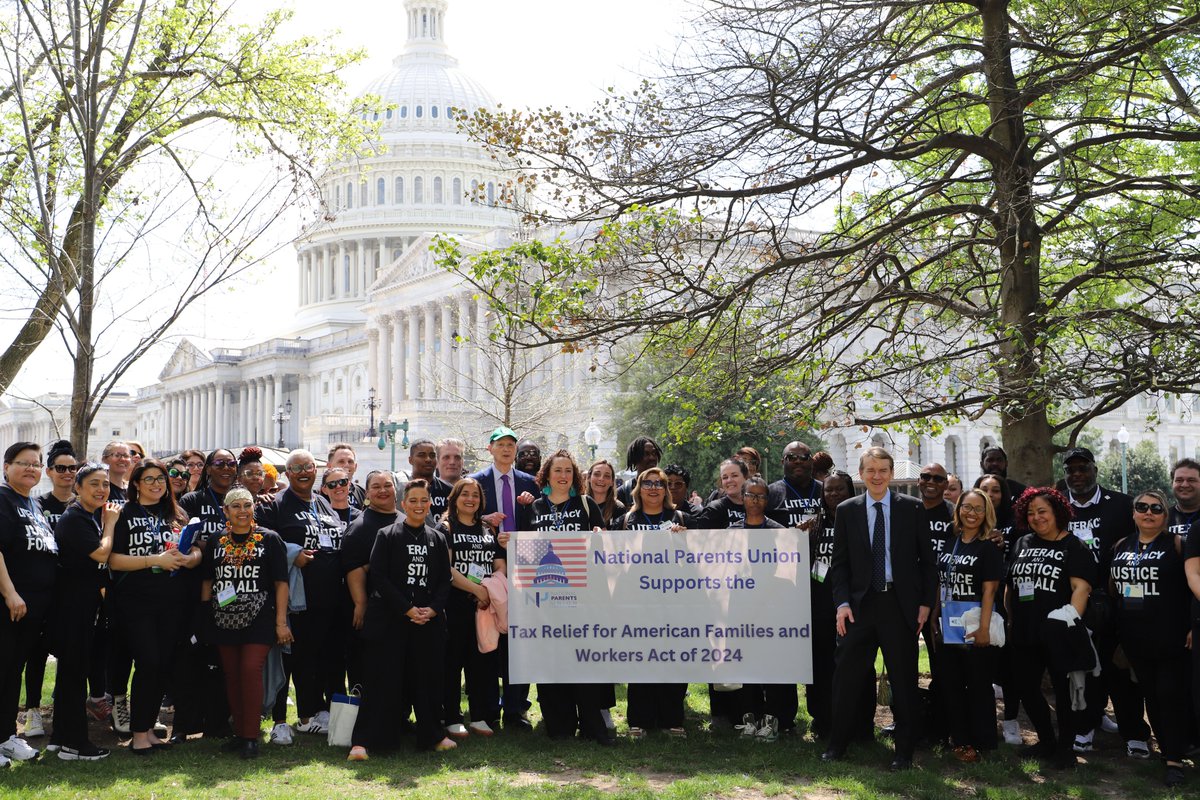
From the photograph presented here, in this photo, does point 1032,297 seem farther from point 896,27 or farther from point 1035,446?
point 896,27

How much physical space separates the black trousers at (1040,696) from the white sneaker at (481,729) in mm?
4128

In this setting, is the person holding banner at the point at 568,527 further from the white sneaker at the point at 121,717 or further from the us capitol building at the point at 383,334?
the us capitol building at the point at 383,334

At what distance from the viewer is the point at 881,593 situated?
347 inches

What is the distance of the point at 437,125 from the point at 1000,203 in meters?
119

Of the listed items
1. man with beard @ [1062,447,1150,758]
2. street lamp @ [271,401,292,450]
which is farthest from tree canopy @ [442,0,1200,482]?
street lamp @ [271,401,292,450]

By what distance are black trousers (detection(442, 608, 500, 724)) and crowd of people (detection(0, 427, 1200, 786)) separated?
0.02 metres

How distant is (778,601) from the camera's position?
9914 millimetres

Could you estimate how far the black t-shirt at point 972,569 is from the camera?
8.96 metres

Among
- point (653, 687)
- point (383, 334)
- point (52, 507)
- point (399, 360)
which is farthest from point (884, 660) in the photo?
point (383, 334)

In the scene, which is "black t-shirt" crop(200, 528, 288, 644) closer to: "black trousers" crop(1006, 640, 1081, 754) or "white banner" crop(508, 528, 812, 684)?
"white banner" crop(508, 528, 812, 684)

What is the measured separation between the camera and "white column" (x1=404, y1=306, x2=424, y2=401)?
94562mm

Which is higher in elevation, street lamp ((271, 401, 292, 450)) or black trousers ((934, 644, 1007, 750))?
street lamp ((271, 401, 292, 450))

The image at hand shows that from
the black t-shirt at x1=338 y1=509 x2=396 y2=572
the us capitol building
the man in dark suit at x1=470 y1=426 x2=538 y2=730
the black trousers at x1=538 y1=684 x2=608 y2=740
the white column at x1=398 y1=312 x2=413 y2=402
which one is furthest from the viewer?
the white column at x1=398 y1=312 x2=413 y2=402

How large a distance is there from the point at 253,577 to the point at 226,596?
23 cm
